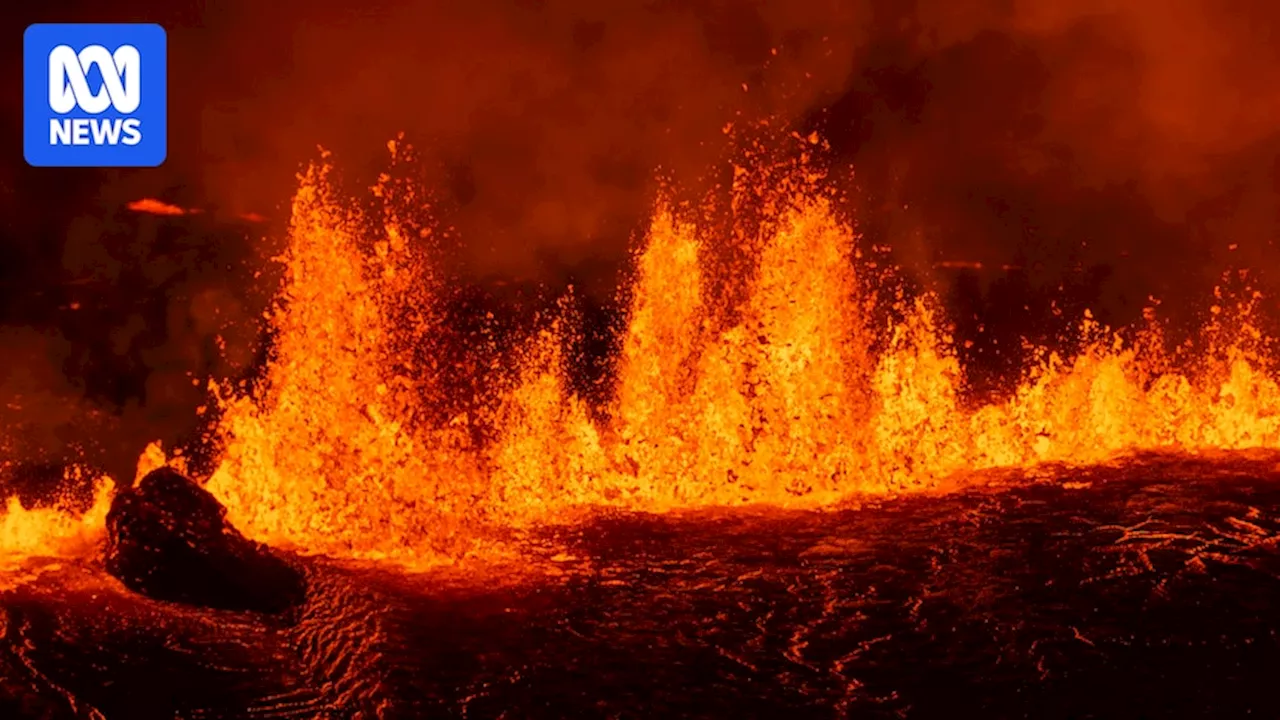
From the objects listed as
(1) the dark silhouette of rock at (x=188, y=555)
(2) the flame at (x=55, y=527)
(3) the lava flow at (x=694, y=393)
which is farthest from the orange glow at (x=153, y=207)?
(1) the dark silhouette of rock at (x=188, y=555)

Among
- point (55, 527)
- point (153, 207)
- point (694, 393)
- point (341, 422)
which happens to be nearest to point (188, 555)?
point (341, 422)

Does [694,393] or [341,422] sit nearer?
[341,422]

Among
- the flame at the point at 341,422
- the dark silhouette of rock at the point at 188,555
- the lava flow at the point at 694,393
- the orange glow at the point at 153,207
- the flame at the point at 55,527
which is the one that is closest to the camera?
the dark silhouette of rock at the point at 188,555

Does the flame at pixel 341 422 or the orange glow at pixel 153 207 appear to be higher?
the orange glow at pixel 153 207

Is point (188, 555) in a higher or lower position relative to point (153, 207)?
lower

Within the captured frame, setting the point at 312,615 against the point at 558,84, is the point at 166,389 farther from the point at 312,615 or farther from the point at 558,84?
the point at 312,615

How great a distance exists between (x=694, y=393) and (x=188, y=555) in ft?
19.8

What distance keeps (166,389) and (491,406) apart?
9.91ft

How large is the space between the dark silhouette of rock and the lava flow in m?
2.10

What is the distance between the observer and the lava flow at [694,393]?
9266 millimetres

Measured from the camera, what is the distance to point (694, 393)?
436 inches

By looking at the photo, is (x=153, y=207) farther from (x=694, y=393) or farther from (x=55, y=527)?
(x=694, y=393)

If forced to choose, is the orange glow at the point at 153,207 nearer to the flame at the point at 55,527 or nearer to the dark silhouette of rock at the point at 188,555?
the flame at the point at 55,527

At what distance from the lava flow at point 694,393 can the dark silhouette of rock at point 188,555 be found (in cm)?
210
